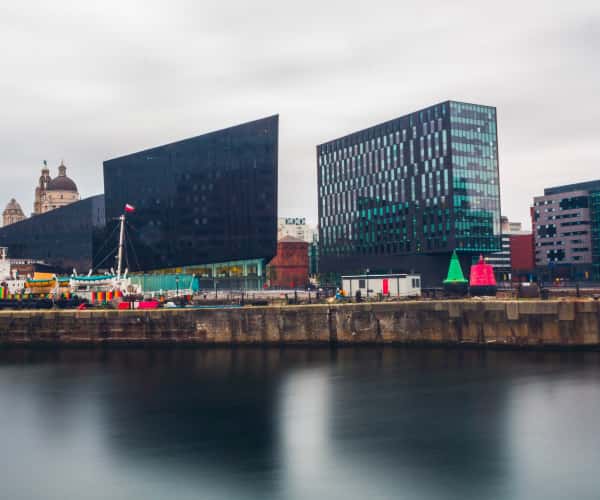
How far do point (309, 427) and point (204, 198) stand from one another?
238ft

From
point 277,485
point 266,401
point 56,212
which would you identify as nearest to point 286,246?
point 56,212

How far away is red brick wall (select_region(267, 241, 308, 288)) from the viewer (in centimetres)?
16112

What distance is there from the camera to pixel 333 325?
5241cm

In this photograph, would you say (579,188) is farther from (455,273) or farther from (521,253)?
(455,273)

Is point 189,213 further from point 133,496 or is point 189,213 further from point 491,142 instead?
point 133,496

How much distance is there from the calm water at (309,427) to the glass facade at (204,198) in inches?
1931


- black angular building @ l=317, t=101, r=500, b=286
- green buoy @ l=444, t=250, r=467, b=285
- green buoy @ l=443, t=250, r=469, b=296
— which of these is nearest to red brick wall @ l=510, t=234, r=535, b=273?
black angular building @ l=317, t=101, r=500, b=286

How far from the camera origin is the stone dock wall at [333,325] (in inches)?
1804

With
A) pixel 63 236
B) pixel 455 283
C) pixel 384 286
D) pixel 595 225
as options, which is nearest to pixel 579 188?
pixel 595 225

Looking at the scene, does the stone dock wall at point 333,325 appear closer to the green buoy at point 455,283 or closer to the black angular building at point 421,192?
the green buoy at point 455,283

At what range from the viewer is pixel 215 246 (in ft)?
330

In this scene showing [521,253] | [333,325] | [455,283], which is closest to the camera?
[333,325]

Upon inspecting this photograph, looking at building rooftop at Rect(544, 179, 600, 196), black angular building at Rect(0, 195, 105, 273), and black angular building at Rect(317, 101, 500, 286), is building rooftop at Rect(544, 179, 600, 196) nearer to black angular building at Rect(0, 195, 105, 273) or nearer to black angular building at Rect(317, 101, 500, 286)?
black angular building at Rect(317, 101, 500, 286)

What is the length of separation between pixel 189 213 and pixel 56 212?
4172cm
